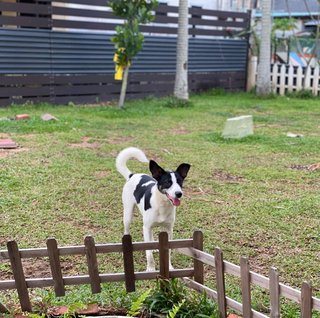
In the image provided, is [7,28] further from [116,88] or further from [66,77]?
[116,88]

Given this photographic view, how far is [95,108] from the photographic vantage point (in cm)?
1239

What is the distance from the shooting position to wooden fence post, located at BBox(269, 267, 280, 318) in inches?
104

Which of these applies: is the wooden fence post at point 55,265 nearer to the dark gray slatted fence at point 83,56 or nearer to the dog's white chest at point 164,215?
the dog's white chest at point 164,215

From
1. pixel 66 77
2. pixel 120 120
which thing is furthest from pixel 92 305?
pixel 66 77

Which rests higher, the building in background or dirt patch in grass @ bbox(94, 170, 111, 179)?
the building in background

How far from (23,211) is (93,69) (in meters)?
8.78

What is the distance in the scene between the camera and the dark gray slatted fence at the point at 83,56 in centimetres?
A: 1206

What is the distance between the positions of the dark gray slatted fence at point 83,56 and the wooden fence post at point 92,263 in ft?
31.2

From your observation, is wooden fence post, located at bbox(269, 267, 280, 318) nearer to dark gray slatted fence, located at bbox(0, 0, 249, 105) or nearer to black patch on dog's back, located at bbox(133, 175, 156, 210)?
black patch on dog's back, located at bbox(133, 175, 156, 210)

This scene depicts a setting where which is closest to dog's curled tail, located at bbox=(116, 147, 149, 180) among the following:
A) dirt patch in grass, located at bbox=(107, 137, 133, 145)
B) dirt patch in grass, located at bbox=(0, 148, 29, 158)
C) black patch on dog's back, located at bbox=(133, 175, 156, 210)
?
black patch on dog's back, located at bbox=(133, 175, 156, 210)

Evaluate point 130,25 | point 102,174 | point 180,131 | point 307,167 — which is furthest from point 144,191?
point 130,25

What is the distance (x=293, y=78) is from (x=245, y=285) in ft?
48.2

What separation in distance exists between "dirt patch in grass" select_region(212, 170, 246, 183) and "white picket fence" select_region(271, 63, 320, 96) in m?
10.5

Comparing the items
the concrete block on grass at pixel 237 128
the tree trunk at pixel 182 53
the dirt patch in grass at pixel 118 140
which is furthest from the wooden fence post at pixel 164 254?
the tree trunk at pixel 182 53
